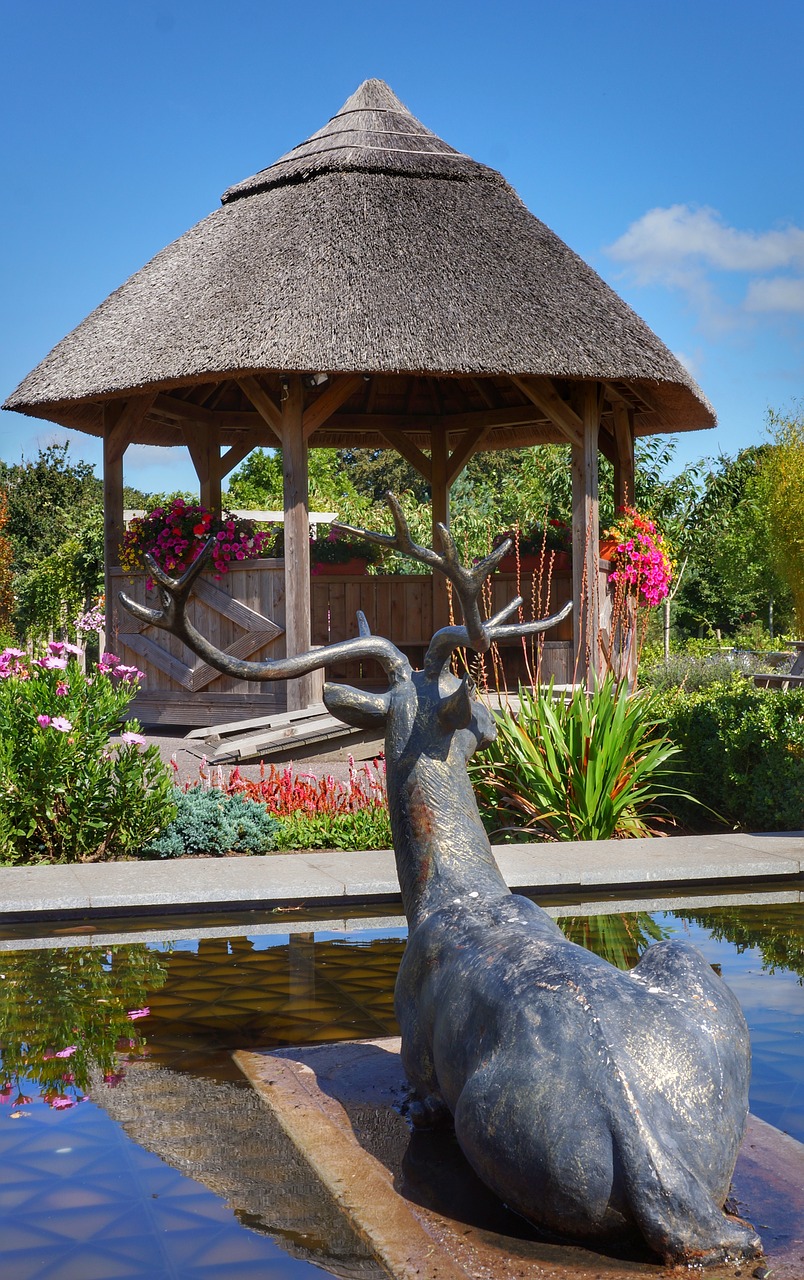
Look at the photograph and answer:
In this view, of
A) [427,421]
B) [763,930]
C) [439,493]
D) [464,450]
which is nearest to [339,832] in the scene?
[763,930]

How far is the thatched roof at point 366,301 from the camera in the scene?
1138 centimetres

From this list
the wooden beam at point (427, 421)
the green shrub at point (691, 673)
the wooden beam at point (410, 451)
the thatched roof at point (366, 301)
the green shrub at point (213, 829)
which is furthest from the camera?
the wooden beam at point (410, 451)

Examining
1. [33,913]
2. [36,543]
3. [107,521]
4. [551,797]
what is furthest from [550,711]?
[36,543]

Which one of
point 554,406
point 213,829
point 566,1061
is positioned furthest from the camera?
point 554,406

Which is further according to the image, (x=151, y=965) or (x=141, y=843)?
(x=141, y=843)

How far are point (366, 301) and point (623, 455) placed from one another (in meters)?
4.02

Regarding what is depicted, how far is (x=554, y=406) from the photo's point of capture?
41.2 ft

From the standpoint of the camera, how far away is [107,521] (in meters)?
13.5

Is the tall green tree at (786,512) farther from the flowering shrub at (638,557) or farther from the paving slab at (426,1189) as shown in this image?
the paving slab at (426,1189)

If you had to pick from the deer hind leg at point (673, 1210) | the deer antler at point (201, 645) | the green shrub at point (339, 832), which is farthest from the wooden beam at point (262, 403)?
the deer hind leg at point (673, 1210)

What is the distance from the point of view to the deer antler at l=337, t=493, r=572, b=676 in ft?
10.5

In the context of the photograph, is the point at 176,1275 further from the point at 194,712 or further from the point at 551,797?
the point at 194,712

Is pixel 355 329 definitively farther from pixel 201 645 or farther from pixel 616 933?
pixel 201 645

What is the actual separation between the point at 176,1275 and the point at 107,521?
11.5 meters
